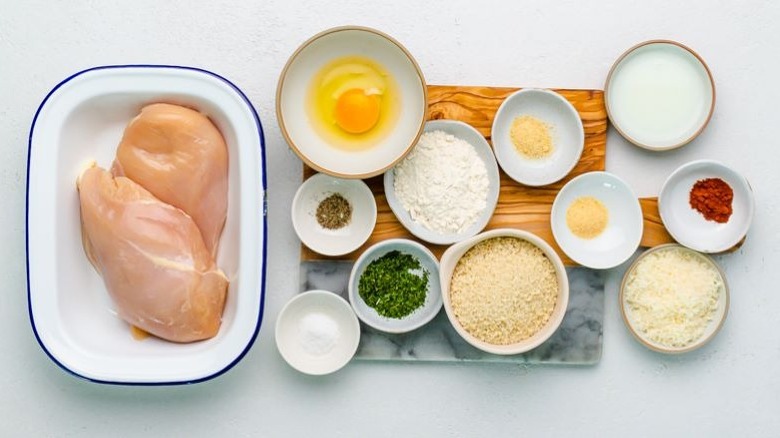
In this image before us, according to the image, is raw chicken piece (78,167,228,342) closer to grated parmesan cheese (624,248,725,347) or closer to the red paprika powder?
grated parmesan cheese (624,248,725,347)

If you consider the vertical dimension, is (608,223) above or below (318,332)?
above

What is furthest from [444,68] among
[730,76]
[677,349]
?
[677,349]

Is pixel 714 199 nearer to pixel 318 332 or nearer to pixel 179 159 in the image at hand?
pixel 318 332

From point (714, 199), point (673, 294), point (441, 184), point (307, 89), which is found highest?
point (307, 89)

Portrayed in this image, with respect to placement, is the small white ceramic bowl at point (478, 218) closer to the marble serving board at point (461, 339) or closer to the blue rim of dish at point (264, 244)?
the marble serving board at point (461, 339)

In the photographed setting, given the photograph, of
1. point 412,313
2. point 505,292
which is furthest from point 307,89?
point 505,292

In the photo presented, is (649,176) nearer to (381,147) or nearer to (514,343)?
(514,343)

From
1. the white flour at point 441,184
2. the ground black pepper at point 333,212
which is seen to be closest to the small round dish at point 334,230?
the ground black pepper at point 333,212

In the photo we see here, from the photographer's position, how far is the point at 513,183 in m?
2.53

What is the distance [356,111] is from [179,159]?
57 centimetres

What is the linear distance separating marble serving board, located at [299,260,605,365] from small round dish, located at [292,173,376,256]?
0.07 meters

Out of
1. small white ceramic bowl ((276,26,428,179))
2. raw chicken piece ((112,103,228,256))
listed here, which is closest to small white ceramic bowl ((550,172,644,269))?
small white ceramic bowl ((276,26,428,179))

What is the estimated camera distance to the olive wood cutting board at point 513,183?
2.50 m

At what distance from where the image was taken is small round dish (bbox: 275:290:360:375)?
2.43 metres
